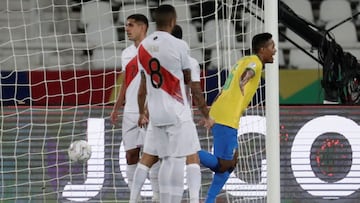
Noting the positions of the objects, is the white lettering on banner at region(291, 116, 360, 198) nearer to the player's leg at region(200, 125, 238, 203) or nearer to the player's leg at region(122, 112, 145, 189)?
the player's leg at region(200, 125, 238, 203)

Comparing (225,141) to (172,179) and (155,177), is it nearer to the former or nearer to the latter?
(155,177)

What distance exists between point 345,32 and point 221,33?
393 cm

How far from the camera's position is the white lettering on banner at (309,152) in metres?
10.4

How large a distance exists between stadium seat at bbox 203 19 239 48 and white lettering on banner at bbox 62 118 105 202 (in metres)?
1.57

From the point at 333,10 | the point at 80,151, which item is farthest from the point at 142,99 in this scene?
the point at 333,10

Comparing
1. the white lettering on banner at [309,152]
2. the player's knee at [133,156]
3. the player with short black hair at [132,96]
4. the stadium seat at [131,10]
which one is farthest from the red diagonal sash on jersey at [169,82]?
the stadium seat at [131,10]

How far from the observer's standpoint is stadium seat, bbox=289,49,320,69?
1415 cm

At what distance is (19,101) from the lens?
11.1 metres

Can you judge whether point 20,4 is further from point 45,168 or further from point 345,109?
point 345,109

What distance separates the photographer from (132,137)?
8.45 metres

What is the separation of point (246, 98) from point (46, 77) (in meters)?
4.06

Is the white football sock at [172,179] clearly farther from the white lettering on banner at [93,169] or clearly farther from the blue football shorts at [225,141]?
the white lettering on banner at [93,169]

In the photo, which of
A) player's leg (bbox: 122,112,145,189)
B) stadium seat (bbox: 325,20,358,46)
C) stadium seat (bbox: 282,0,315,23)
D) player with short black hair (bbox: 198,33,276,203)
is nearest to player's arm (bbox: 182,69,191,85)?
player with short black hair (bbox: 198,33,276,203)

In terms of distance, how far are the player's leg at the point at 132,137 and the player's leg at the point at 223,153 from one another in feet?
2.15
